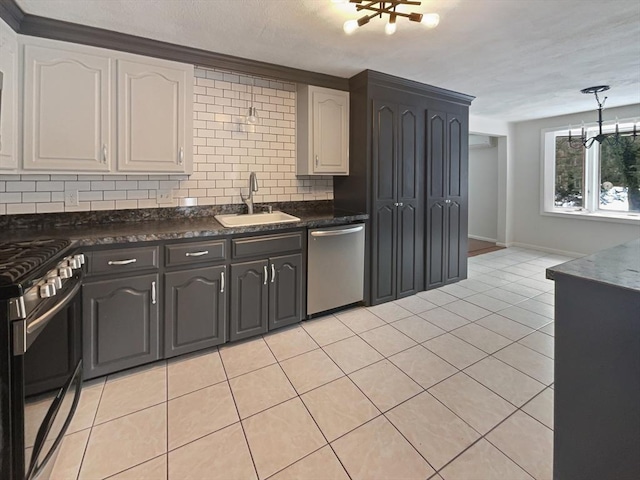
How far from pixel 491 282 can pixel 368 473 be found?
339 centimetres

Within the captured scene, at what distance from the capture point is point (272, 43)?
250 centimetres

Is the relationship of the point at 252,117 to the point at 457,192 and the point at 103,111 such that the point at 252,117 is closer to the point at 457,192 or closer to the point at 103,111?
the point at 103,111

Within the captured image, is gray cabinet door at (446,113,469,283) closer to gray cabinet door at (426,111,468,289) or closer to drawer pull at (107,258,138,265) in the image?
gray cabinet door at (426,111,468,289)

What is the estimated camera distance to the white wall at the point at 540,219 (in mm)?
4984

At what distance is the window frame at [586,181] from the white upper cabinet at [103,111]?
19.3ft

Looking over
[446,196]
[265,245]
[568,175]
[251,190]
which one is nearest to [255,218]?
[251,190]

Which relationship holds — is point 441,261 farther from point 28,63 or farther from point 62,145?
point 28,63

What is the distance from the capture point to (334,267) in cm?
302

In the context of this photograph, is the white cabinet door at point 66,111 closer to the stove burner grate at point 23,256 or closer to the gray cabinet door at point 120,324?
the stove burner grate at point 23,256

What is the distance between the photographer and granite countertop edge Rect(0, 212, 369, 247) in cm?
199

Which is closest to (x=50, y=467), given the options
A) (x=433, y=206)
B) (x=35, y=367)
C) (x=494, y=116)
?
(x=35, y=367)

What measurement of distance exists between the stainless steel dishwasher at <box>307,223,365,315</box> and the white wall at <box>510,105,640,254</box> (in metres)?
4.44

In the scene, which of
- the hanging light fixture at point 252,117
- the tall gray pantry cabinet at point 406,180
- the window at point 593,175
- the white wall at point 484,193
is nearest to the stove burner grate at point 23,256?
the hanging light fixture at point 252,117

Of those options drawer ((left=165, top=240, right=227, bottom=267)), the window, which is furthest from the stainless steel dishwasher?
the window
